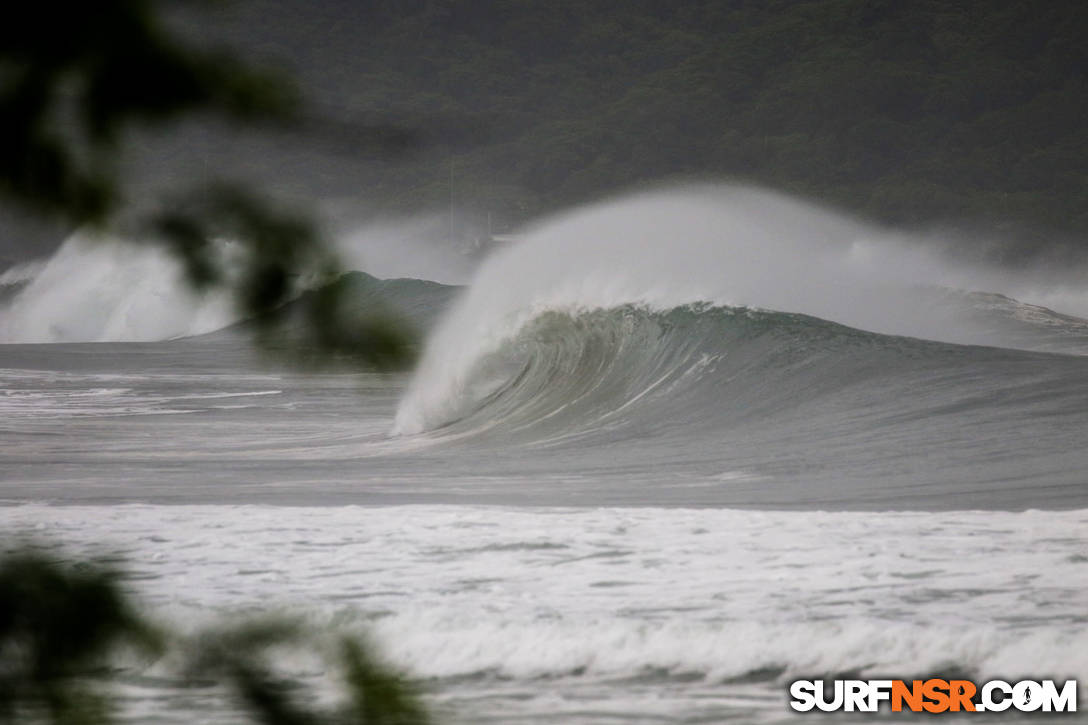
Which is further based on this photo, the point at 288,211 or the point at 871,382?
the point at 871,382

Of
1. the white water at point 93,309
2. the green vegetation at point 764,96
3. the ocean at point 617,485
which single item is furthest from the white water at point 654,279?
the green vegetation at point 764,96

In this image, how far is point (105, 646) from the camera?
0.78m

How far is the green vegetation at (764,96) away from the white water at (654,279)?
5827cm

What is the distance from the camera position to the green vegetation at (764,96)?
82250mm

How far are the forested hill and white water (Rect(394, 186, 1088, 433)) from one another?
57893 mm

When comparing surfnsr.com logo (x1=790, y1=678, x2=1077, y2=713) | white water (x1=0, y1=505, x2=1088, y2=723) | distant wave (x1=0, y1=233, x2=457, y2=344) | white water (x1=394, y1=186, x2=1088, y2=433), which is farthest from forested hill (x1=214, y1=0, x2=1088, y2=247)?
surfnsr.com logo (x1=790, y1=678, x2=1077, y2=713)

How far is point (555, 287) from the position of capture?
15344mm

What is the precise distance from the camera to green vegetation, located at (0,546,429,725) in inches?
29.5

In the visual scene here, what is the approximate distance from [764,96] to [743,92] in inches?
67.3

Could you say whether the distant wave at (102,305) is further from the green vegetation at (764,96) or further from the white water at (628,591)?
the green vegetation at (764,96)

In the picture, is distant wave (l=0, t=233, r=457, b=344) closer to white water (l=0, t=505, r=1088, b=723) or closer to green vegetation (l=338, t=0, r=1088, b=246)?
white water (l=0, t=505, r=1088, b=723)

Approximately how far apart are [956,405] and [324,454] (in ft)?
15.4

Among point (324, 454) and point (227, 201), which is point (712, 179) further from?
point (227, 201)

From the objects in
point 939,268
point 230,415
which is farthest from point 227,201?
point 939,268
